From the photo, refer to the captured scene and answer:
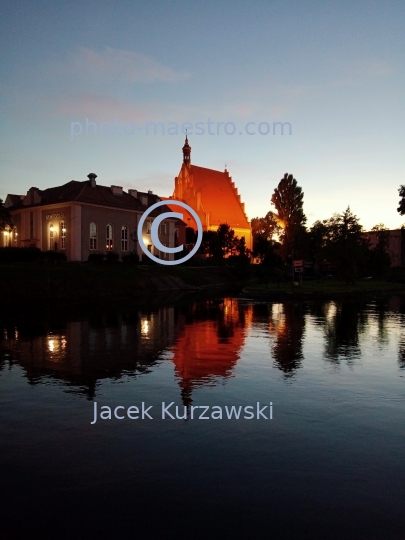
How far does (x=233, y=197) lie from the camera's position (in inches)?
4208

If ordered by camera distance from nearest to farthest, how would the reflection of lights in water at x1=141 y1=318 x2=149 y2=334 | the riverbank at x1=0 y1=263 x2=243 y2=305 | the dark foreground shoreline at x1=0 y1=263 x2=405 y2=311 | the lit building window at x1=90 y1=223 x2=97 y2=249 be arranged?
the reflection of lights in water at x1=141 y1=318 x2=149 y2=334 < the dark foreground shoreline at x1=0 y1=263 x2=405 y2=311 < the riverbank at x1=0 y1=263 x2=243 y2=305 < the lit building window at x1=90 y1=223 x2=97 y2=249

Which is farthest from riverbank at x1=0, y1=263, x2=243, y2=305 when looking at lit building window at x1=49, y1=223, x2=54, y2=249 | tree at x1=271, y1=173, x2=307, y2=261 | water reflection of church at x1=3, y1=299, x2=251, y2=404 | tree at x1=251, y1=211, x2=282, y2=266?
tree at x1=271, y1=173, x2=307, y2=261

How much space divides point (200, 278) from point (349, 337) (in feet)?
149

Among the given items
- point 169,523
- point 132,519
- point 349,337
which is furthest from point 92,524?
point 349,337

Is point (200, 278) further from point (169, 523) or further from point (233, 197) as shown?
point (169, 523)

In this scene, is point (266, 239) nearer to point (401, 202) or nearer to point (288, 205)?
point (288, 205)

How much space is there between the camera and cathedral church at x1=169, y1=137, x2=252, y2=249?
96750mm

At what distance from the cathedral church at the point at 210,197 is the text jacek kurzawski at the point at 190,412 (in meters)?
86.6

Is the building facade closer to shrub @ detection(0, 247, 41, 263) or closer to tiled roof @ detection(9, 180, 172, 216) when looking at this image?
tiled roof @ detection(9, 180, 172, 216)

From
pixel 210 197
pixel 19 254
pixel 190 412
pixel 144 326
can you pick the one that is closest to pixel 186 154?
pixel 210 197

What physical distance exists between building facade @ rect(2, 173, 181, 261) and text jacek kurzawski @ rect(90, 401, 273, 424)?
169ft

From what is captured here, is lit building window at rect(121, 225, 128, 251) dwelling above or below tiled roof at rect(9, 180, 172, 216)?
below

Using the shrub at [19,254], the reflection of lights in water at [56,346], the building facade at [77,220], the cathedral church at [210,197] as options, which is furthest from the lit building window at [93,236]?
the reflection of lights in water at [56,346]

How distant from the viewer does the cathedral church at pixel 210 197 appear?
96750mm
